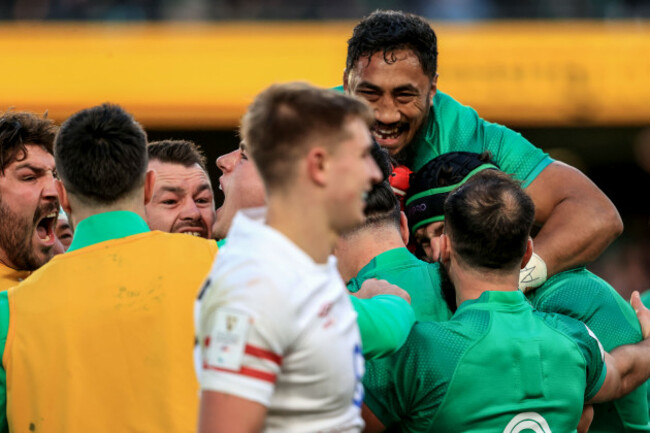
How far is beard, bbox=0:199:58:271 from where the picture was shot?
3.77 meters

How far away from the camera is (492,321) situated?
3.05 meters

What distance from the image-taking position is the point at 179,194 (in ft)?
13.6

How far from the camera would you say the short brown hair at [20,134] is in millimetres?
3801

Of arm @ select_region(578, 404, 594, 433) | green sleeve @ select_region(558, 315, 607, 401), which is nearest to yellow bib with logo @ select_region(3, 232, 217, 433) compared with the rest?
green sleeve @ select_region(558, 315, 607, 401)

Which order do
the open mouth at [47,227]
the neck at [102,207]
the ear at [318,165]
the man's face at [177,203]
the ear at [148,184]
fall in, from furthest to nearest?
the man's face at [177,203], the open mouth at [47,227], the ear at [148,184], the neck at [102,207], the ear at [318,165]

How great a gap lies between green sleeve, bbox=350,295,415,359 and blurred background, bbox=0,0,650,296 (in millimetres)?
8605

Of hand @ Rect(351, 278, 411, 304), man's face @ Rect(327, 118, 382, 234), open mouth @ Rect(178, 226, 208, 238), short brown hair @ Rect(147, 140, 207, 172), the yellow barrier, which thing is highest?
man's face @ Rect(327, 118, 382, 234)

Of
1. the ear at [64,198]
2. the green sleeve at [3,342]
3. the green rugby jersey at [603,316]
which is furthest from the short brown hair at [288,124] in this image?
the green rugby jersey at [603,316]

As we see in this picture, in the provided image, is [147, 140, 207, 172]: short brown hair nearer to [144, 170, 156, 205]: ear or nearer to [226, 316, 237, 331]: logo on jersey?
[144, 170, 156, 205]: ear

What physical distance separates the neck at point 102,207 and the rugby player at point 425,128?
52.9 inches

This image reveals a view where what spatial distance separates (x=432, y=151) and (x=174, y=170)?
1.06m

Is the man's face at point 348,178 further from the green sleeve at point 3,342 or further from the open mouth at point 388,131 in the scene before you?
the open mouth at point 388,131

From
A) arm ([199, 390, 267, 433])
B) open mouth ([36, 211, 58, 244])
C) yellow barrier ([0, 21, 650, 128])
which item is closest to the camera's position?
arm ([199, 390, 267, 433])

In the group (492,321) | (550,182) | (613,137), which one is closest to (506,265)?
(492,321)
